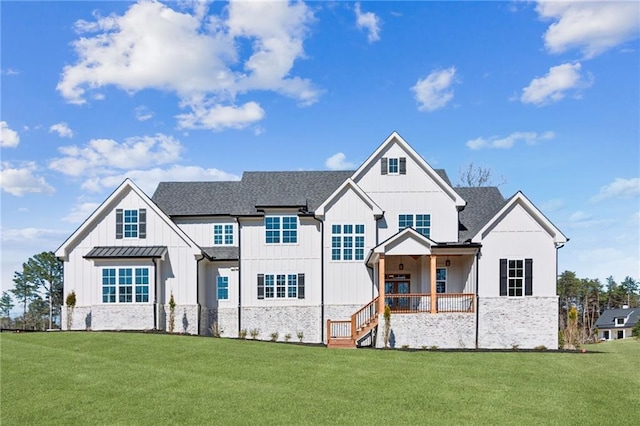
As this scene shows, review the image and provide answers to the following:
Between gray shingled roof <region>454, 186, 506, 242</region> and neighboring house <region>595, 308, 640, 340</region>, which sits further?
neighboring house <region>595, 308, 640, 340</region>

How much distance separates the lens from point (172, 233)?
1086 inches

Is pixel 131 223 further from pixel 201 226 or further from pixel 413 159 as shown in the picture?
pixel 413 159

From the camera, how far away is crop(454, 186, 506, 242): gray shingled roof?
28.8m

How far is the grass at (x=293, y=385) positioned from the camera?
1259 cm

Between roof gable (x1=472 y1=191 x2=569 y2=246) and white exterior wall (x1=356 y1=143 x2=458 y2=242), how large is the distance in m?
2.25

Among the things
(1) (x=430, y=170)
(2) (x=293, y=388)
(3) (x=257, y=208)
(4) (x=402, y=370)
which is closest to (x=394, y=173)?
(1) (x=430, y=170)

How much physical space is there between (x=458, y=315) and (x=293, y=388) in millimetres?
12571

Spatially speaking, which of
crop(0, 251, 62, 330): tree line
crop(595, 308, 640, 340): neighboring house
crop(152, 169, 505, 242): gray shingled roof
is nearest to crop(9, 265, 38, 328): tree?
crop(0, 251, 62, 330): tree line

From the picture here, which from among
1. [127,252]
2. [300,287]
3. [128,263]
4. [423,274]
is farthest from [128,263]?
[423,274]

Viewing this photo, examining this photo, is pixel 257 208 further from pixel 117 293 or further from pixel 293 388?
pixel 293 388

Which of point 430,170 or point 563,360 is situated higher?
point 430,170

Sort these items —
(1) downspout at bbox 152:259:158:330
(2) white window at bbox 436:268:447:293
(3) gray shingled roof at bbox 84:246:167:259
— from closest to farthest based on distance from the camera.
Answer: (1) downspout at bbox 152:259:158:330
(3) gray shingled roof at bbox 84:246:167:259
(2) white window at bbox 436:268:447:293

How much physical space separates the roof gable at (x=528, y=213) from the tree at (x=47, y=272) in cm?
4206

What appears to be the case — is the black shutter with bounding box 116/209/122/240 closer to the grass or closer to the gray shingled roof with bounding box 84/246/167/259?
the gray shingled roof with bounding box 84/246/167/259
